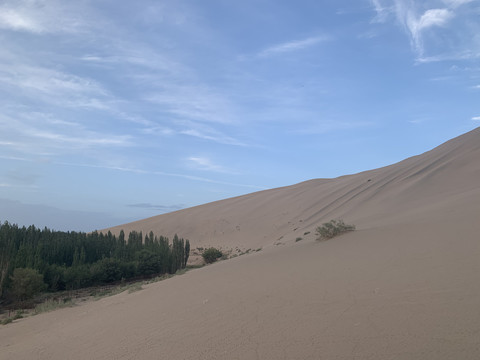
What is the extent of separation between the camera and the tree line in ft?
95.4

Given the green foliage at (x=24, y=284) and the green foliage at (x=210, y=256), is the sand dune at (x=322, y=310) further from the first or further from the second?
the green foliage at (x=210, y=256)

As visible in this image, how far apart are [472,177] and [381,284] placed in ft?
72.6

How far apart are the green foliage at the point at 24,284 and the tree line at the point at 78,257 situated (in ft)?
3.64

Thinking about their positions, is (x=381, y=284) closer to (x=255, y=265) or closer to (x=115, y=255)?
(x=255, y=265)

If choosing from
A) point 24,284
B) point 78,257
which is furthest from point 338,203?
point 24,284

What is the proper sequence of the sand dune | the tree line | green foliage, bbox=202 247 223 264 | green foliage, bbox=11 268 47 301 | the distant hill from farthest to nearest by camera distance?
green foliage, bbox=202 247 223 264 < the tree line < the distant hill < green foliage, bbox=11 268 47 301 < the sand dune

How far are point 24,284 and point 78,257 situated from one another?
1499cm

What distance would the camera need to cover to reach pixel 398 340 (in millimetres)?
5328

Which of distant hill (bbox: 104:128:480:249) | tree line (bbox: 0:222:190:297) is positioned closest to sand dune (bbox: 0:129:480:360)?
distant hill (bbox: 104:128:480:249)

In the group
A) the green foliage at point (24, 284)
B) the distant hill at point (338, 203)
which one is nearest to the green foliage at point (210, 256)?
the distant hill at point (338, 203)

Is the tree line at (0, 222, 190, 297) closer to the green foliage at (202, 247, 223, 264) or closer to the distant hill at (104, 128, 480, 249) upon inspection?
the green foliage at (202, 247, 223, 264)

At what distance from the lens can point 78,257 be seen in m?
38.4

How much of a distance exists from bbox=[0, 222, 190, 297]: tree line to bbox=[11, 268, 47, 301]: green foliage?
1109mm

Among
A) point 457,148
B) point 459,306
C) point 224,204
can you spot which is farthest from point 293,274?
point 224,204
